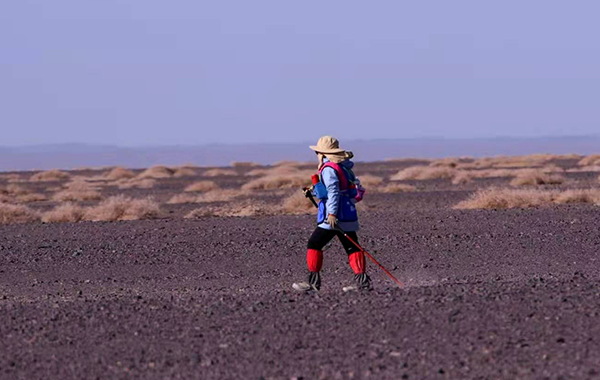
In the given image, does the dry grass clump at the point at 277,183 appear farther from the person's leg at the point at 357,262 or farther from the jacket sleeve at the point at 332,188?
the jacket sleeve at the point at 332,188

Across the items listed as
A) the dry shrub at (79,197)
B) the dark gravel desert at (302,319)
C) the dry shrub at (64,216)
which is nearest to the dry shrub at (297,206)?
the dry shrub at (64,216)

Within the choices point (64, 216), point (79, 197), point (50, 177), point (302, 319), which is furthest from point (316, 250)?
point (50, 177)

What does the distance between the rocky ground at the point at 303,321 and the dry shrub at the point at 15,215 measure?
10.6m

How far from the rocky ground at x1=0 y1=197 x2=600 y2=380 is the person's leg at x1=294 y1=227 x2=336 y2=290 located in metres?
0.59

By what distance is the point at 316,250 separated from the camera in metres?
12.1

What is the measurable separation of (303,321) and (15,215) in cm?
2014

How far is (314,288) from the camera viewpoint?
12.2 meters

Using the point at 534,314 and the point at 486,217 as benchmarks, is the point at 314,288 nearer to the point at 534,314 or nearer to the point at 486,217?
the point at 534,314

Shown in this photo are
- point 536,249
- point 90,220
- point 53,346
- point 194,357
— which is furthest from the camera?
point 90,220

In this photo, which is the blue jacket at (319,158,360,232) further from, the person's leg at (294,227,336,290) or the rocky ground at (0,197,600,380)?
the rocky ground at (0,197,600,380)

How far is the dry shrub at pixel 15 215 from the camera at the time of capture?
91.6 feet

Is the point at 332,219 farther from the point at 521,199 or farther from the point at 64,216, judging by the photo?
the point at 64,216

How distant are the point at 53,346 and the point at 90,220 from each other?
18860mm

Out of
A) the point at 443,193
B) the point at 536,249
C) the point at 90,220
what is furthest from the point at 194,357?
the point at 443,193
